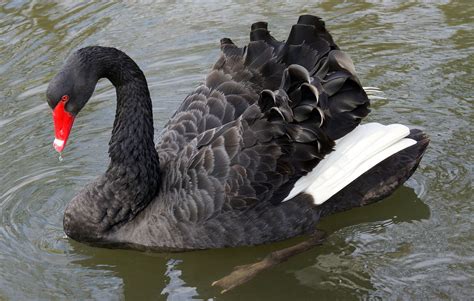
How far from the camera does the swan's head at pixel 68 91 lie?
4465mm

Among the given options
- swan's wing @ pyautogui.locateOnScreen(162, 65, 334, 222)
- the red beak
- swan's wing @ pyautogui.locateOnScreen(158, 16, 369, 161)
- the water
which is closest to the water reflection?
the water

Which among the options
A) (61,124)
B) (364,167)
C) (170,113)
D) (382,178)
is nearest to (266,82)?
(364,167)

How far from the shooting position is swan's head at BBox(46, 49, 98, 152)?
14.6 ft

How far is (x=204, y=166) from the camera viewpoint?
461 cm

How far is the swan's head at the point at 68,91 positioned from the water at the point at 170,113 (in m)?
0.78

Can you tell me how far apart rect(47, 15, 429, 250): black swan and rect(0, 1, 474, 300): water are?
7.2 inches

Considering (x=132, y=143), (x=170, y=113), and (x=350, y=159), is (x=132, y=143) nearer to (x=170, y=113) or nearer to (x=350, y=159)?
(x=350, y=159)

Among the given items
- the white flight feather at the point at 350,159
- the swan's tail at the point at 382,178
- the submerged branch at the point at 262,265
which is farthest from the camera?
the swan's tail at the point at 382,178

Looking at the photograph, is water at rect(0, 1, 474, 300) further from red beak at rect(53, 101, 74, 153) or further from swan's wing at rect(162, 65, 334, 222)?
red beak at rect(53, 101, 74, 153)

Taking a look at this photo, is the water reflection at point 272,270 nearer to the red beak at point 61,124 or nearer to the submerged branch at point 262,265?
the submerged branch at point 262,265

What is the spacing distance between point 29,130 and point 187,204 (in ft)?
6.66

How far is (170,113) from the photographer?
6.28 meters

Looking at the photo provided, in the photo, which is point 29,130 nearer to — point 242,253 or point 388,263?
point 242,253

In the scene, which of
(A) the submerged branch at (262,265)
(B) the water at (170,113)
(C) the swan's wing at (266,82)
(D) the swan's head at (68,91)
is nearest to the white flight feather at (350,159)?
(C) the swan's wing at (266,82)
